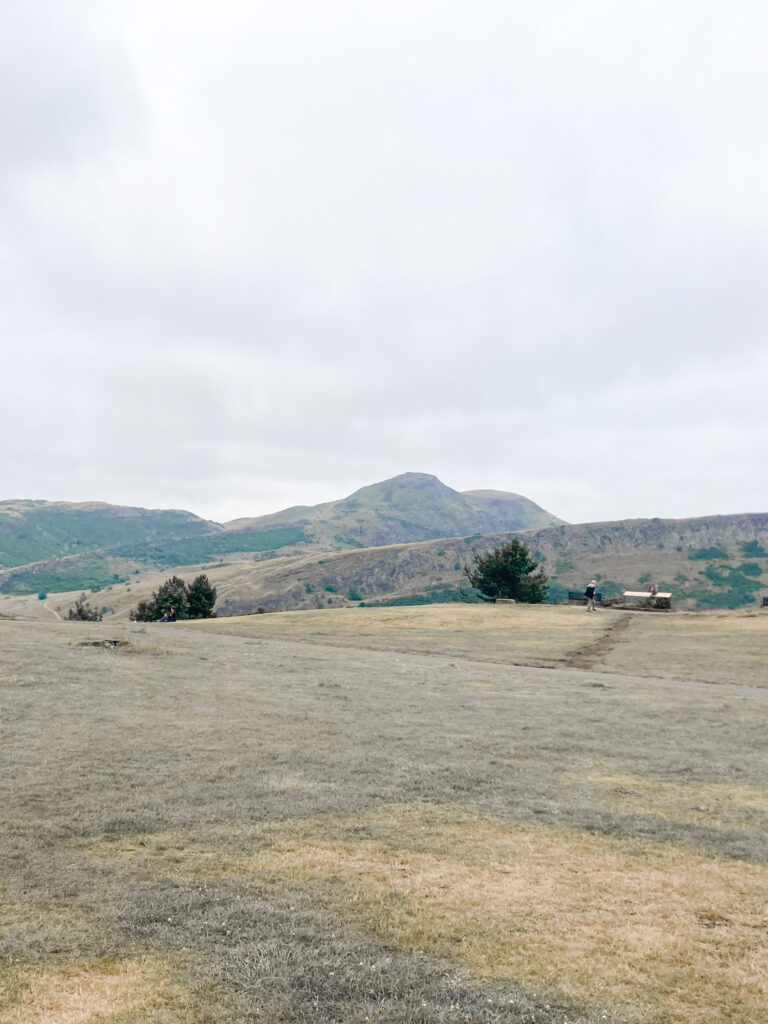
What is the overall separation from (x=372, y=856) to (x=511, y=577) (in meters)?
77.4

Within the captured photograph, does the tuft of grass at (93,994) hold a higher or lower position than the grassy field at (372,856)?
higher

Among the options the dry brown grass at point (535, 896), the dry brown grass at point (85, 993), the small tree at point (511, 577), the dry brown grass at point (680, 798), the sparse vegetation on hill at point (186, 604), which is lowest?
the sparse vegetation on hill at point (186, 604)

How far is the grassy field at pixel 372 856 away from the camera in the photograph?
5.74 m

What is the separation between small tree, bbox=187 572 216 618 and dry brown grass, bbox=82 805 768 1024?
74457 mm

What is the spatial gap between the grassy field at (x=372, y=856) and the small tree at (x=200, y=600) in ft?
203

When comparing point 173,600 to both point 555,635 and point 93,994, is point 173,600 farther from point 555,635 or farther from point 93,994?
point 93,994

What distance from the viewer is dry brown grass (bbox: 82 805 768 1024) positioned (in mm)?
6008

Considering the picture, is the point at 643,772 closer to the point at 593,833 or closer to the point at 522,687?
the point at 593,833

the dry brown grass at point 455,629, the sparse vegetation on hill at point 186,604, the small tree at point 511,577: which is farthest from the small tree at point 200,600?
the small tree at point 511,577

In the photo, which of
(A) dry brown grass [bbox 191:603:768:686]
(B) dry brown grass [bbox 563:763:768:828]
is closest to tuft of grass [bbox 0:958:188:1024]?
(B) dry brown grass [bbox 563:763:768:828]

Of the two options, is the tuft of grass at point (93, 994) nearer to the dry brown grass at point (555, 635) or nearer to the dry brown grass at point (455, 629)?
the dry brown grass at point (555, 635)

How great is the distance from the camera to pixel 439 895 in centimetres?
756

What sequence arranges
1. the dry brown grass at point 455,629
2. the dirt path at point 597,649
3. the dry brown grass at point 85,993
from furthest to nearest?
1. the dry brown grass at point 455,629
2. the dirt path at point 597,649
3. the dry brown grass at point 85,993

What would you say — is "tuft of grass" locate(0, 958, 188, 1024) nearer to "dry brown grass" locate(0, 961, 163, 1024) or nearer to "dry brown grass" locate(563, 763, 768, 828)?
"dry brown grass" locate(0, 961, 163, 1024)
